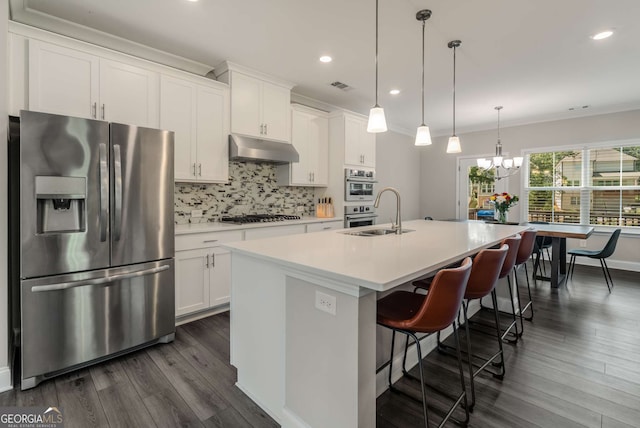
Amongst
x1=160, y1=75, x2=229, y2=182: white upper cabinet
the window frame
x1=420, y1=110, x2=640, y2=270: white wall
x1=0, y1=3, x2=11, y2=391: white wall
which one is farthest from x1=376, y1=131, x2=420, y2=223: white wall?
x1=0, y1=3, x2=11, y2=391: white wall

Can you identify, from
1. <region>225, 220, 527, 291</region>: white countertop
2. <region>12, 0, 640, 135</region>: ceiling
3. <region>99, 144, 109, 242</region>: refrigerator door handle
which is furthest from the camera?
<region>12, 0, 640, 135</region>: ceiling

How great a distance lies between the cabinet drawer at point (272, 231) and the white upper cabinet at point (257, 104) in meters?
1.14

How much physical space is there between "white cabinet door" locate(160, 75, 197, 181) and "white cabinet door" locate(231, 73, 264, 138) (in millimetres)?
471

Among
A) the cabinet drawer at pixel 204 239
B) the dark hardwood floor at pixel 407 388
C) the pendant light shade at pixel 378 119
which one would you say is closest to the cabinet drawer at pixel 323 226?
the cabinet drawer at pixel 204 239

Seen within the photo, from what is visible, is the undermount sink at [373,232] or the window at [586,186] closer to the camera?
the undermount sink at [373,232]

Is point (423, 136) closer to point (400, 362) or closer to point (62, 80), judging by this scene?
point (400, 362)

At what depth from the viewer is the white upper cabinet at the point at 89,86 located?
2389mm

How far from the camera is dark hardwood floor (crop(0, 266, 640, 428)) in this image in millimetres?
1762

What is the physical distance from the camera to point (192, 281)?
9.95 ft

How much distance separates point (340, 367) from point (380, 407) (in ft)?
2.40

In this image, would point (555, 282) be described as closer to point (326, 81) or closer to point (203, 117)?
point (326, 81)

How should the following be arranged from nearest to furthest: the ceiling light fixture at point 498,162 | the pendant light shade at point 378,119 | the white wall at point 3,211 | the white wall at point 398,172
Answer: the white wall at point 3,211 → the pendant light shade at point 378,119 → the ceiling light fixture at point 498,162 → the white wall at point 398,172

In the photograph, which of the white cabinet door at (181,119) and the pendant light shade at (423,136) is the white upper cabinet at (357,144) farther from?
the white cabinet door at (181,119)

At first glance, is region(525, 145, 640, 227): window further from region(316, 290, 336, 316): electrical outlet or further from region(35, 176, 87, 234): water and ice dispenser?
region(35, 176, 87, 234): water and ice dispenser
